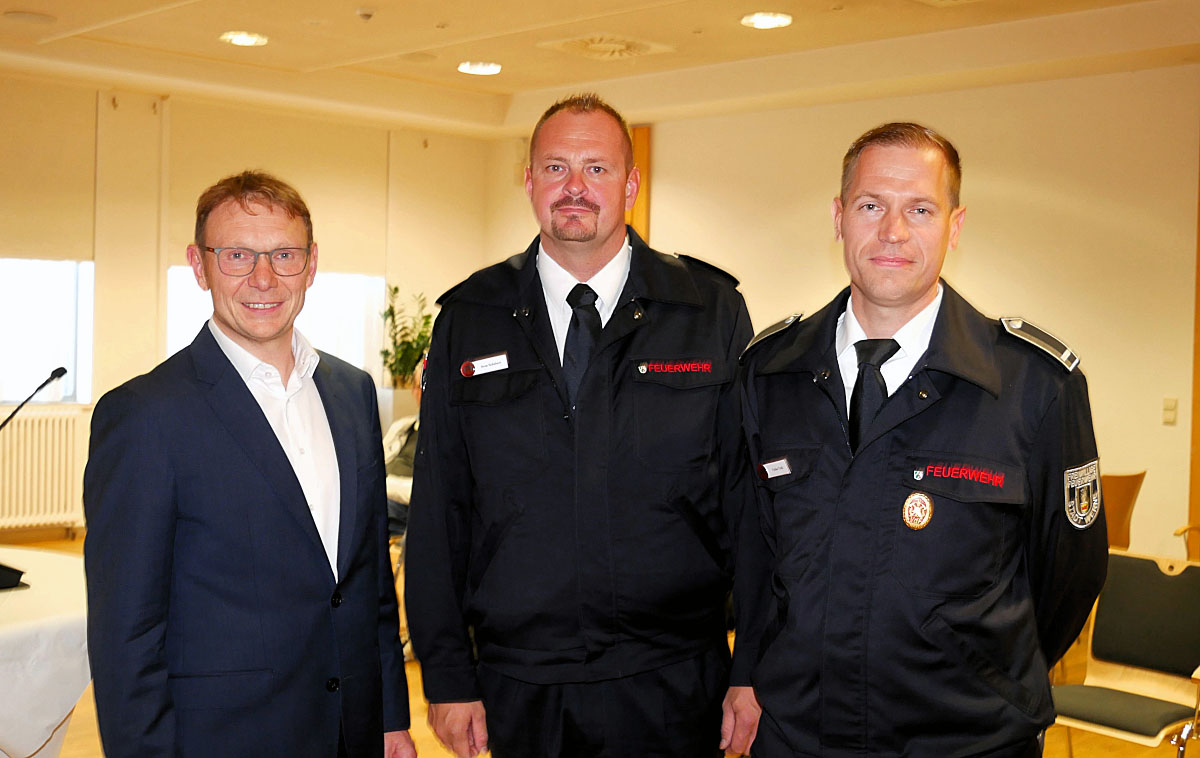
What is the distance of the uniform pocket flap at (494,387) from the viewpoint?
2.51 metres

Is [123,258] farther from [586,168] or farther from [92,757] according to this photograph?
[586,168]

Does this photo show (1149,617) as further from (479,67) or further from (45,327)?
(45,327)

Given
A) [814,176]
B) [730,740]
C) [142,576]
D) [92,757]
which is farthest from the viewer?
[814,176]

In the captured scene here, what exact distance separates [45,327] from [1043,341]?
8.46 m

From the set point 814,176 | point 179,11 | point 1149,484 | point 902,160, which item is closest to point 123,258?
point 179,11

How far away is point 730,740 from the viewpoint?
247 cm

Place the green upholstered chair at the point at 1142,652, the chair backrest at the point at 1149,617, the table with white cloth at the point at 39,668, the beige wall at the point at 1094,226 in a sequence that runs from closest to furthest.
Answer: the table with white cloth at the point at 39,668 → the green upholstered chair at the point at 1142,652 → the chair backrest at the point at 1149,617 → the beige wall at the point at 1094,226

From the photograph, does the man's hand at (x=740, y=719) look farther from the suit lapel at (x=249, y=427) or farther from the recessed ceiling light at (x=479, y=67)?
the recessed ceiling light at (x=479, y=67)

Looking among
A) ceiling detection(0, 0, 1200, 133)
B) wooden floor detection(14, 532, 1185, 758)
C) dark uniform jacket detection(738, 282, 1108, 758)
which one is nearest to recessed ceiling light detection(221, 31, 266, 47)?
ceiling detection(0, 0, 1200, 133)

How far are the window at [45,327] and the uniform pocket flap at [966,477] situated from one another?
315 inches

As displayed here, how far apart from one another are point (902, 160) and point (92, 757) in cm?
404

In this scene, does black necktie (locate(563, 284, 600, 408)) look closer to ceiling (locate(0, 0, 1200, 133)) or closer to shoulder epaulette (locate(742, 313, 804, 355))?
shoulder epaulette (locate(742, 313, 804, 355))

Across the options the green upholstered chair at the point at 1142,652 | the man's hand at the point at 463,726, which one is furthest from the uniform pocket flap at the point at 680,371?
the green upholstered chair at the point at 1142,652

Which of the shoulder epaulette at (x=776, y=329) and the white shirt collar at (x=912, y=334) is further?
the shoulder epaulette at (x=776, y=329)
